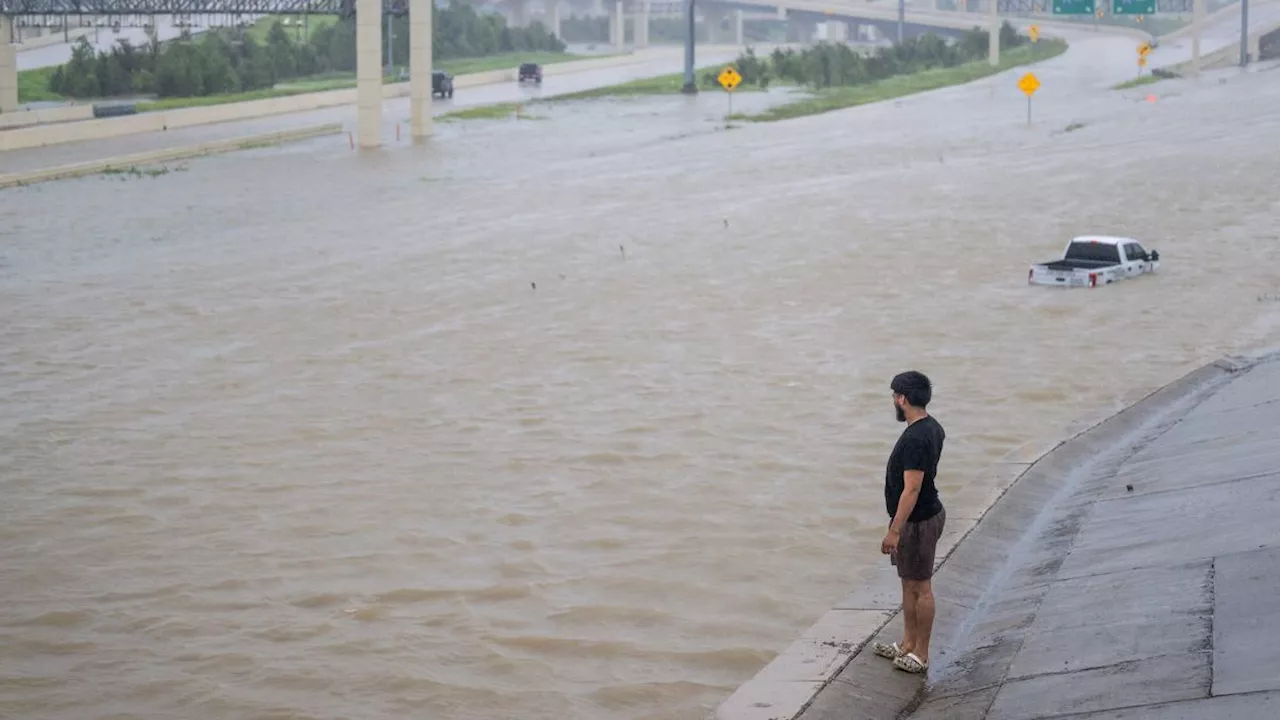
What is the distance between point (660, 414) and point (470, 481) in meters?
3.53

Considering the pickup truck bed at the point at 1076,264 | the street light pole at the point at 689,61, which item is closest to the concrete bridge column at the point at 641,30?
the street light pole at the point at 689,61

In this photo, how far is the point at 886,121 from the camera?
6800cm

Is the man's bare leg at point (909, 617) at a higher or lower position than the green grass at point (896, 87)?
lower

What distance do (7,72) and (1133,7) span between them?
5697cm

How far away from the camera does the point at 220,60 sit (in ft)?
276

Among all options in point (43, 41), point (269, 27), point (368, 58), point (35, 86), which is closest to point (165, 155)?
point (368, 58)

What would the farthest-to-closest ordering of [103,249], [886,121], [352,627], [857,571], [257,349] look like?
[886,121] → [103,249] → [257,349] → [857,571] → [352,627]

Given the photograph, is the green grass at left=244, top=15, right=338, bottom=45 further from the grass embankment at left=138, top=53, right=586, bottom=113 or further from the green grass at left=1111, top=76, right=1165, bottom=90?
the green grass at left=1111, top=76, right=1165, bottom=90

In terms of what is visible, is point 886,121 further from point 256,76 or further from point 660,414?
point 660,414

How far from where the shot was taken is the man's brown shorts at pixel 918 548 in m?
10.0

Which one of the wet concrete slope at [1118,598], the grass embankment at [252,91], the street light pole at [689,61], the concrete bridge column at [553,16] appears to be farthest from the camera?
the concrete bridge column at [553,16]

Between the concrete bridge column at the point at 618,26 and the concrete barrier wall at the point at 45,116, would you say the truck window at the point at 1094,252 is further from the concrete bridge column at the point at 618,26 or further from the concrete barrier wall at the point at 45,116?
the concrete bridge column at the point at 618,26

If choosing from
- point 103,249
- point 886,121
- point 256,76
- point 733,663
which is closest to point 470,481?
point 733,663

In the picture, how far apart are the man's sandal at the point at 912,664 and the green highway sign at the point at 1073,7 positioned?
8587 cm
